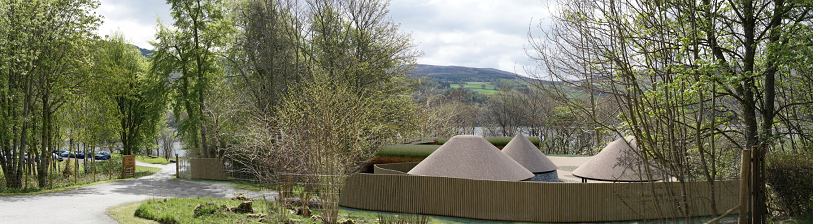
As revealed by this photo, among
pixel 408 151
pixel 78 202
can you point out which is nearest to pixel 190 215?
pixel 78 202

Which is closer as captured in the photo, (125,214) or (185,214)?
(185,214)

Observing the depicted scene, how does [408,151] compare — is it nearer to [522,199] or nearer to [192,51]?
[522,199]

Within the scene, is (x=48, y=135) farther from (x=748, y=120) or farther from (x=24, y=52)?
(x=748, y=120)

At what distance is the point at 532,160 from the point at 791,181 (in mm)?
8999

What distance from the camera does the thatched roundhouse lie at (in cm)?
1731

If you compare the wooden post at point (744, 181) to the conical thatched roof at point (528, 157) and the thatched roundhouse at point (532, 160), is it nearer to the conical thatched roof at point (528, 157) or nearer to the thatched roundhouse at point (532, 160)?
the thatched roundhouse at point (532, 160)

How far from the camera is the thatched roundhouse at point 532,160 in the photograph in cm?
1731

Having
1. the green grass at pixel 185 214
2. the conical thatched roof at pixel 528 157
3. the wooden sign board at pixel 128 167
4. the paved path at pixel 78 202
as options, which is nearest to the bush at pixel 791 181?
the conical thatched roof at pixel 528 157

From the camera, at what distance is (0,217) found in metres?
10.9

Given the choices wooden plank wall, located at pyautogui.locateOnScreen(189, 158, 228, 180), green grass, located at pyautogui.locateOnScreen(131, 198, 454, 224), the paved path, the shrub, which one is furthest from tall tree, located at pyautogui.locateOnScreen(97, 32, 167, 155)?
green grass, located at pyautogui.locateOnScreen(131, 198, 454, 224)

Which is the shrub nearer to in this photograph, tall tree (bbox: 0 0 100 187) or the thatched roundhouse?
the thatched roundhouse

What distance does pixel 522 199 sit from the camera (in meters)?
11.9

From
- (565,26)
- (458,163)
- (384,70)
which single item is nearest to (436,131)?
(384,70)

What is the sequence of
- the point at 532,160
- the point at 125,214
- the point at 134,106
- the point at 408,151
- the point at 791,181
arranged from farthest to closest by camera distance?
the point at 134,106
the point at 408,151
the point at 532,160
the point at 125,214
the point at 791,181
